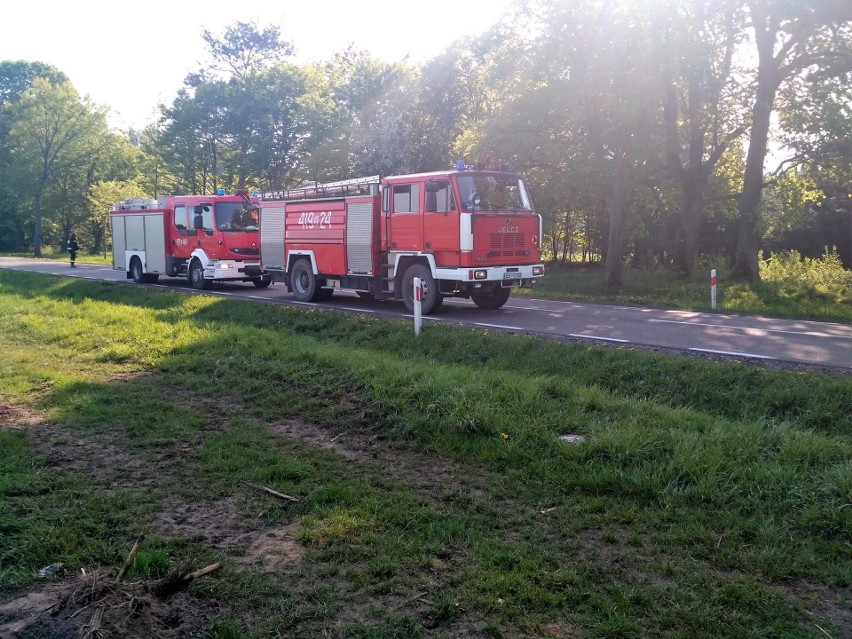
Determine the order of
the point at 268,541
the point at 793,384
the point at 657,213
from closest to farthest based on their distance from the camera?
the point at 268,541 → the point at 793,384 → the point at 657,213

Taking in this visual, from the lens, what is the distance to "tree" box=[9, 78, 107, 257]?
50.5 meters

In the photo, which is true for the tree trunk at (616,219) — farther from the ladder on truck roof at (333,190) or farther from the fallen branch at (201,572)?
the fallen branch at (201,572)

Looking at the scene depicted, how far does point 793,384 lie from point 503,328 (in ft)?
18.1

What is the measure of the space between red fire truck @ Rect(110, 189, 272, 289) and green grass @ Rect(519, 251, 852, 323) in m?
8.30

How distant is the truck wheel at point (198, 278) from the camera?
877 inches

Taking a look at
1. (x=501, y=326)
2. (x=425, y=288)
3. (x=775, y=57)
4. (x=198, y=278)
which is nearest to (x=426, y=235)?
(x=425, y=288)

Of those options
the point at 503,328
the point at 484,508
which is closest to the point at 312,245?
the point at 503,328

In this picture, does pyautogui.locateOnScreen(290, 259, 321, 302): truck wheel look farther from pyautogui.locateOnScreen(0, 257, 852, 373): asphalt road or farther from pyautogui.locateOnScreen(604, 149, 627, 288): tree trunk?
pyautogui.locateOnScreen(604, 149, 627, 288): tree trunk

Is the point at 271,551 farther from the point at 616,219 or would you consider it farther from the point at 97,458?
the point at 616,219

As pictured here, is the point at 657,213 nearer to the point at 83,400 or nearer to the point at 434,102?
the point at 434,102

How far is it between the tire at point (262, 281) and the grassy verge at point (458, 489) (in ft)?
40.6

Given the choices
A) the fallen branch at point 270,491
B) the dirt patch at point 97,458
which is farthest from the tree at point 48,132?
the fallen branch at point 270,491

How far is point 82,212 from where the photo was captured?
56.5 metres

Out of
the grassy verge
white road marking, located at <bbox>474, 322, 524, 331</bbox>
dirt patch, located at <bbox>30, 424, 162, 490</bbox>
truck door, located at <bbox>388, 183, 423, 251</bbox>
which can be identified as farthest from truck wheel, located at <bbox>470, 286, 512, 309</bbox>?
dirt patch, located at <bbox>30, 424, 162, 490</bbox>
